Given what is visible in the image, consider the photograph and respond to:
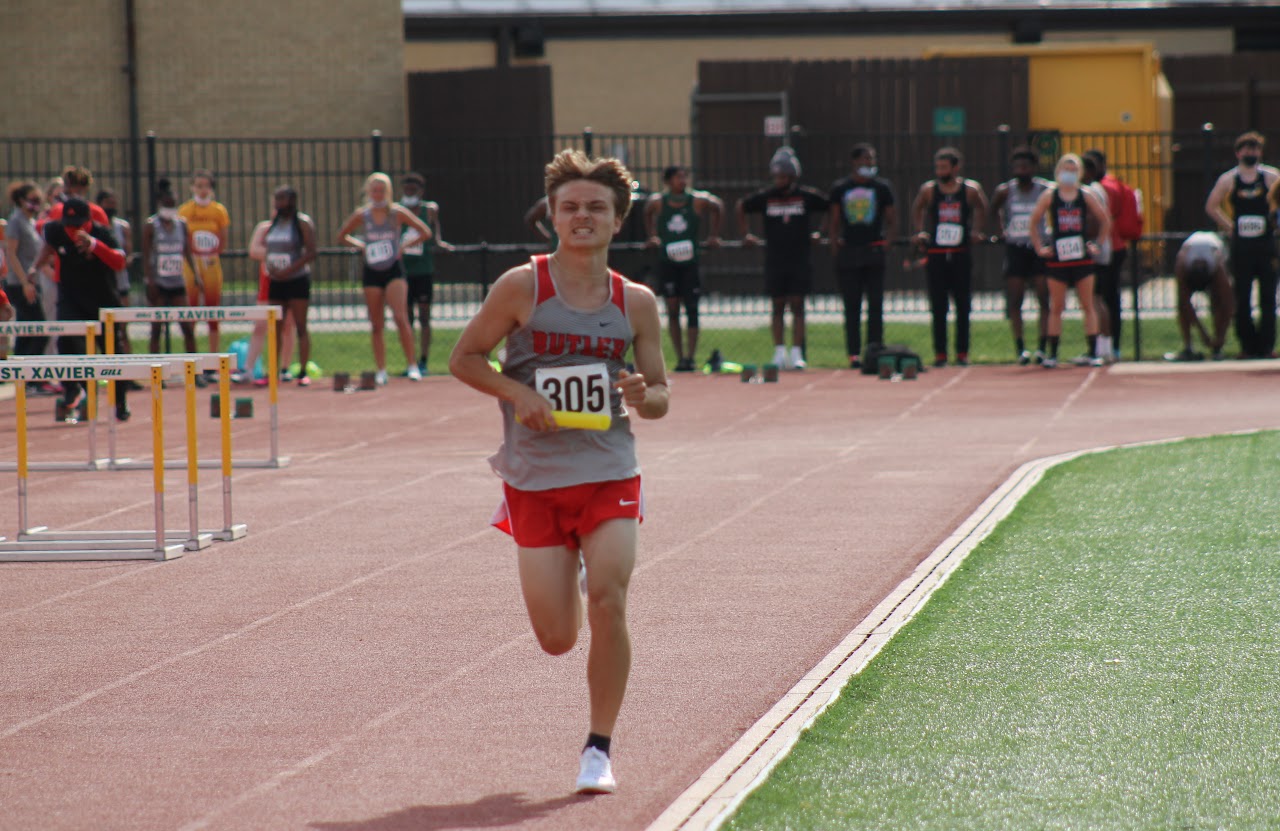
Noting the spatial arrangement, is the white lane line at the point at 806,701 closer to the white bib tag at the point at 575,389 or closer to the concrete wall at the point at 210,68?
the white bib tag at the point at 575,389

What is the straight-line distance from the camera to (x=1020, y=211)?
19.0 m

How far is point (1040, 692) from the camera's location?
626 centimetres

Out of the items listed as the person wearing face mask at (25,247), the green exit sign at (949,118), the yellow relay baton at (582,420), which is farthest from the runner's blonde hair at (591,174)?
the green exit sign at (949,118)

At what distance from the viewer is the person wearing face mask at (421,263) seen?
19.8 metres

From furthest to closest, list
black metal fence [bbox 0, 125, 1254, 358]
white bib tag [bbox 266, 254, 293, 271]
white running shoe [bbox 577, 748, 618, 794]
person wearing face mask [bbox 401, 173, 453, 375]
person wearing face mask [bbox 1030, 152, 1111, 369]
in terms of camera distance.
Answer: black metal fence [bbox 0, 125, 1254, 358], person wearing face mask [bbox 401, 173, 453, 375], white bib tag [bbox 266, 254, 293, 271], person wearing face mask [bbox 1030, 152, 1111, 369], white running shoe [bbox 577, 748, 618, 794]

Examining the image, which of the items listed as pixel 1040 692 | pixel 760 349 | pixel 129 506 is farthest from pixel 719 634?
pixel 760 349

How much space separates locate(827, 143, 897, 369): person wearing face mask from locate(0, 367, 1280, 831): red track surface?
4.35 meters

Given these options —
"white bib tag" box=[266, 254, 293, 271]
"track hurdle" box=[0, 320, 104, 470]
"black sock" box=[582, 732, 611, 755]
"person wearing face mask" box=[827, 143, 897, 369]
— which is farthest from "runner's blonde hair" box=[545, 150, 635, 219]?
"person wearing face mask" box=[827, 143, 897, 369]

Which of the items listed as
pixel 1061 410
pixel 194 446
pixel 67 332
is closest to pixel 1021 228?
pixel 1061 410

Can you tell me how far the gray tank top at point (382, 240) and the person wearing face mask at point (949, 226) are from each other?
5457 mm

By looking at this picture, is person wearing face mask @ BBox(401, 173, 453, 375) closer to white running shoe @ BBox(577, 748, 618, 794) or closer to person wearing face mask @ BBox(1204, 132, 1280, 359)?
person wearing face mask @ BBox(1204, 132, 1280, 359)

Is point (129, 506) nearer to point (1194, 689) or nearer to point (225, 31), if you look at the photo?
point (1194, 689)

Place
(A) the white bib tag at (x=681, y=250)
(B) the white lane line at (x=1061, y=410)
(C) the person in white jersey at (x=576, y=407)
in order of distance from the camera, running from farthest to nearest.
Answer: (A) the white bib tag at (x=681, y=250) < (B) the white lane line at (x=1061, y=410) < (C) the person in white jersey at (x=576, y=407)

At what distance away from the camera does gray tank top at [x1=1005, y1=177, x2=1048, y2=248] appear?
1900 centimetres
